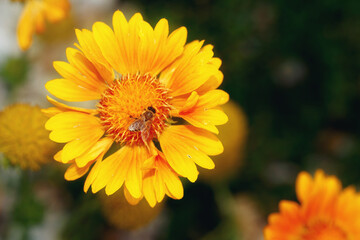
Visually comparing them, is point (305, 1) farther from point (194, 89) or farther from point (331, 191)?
point (194, 89)

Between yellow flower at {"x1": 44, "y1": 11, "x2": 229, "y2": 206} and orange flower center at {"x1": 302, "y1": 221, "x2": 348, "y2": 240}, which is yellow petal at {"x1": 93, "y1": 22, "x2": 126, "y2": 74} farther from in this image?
orange flower center at {"x1": 302, "y1": 221, "x2": 348, "y2": 240}

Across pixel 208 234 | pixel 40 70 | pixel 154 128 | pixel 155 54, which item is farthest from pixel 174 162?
pixel 40 70

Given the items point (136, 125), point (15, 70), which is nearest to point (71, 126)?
point (136, 125)

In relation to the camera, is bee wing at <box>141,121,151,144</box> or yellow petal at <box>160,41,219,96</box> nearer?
yellow petal at <box>160,41,219,96</box>

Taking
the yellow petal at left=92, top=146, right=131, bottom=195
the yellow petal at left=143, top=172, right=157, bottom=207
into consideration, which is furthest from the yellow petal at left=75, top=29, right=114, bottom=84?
the yellow petal at left=143, top=172, right=157, bottom=207

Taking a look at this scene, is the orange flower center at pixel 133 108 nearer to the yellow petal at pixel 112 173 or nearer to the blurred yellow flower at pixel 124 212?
the yellow petal at pixel 112 173

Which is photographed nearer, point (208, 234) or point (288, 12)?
point (208, 234)

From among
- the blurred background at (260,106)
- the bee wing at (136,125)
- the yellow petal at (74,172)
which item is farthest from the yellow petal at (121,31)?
the blurred background at (260,106)
